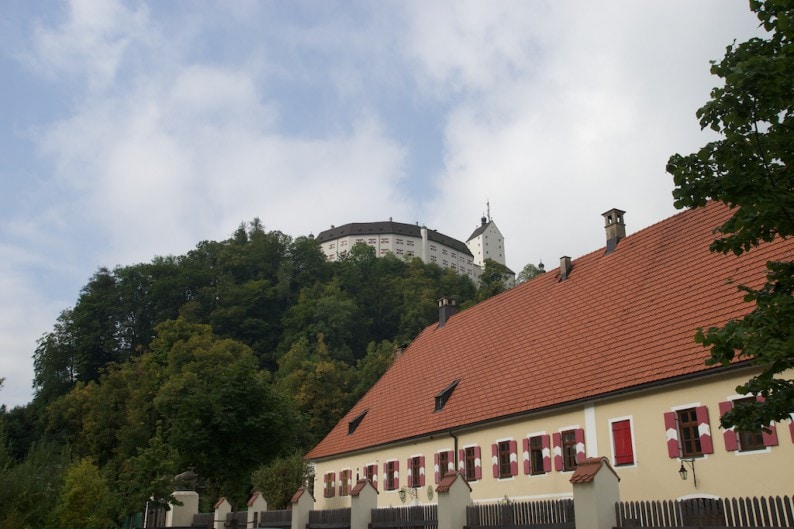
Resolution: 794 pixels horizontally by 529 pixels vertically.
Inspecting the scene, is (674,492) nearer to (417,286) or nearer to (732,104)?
(732,104)

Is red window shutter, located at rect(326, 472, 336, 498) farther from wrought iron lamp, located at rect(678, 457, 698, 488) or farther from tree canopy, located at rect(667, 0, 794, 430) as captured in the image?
tree canopy, located at rect(667, 0, 794, 430)

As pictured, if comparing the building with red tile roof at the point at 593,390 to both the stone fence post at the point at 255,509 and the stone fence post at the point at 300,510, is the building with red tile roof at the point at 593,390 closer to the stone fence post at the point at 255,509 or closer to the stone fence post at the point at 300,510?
the stone fence post at the point at 255,509

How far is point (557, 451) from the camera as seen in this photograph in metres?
19.8

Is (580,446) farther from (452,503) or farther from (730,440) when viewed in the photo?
(452,503)

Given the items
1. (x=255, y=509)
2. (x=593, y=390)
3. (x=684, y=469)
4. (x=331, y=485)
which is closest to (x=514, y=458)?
(x=593, y=390)

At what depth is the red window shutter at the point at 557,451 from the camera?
19.6 meters

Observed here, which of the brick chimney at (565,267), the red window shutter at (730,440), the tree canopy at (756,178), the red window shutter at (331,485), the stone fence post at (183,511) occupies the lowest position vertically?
the stone fence post at (183,511)

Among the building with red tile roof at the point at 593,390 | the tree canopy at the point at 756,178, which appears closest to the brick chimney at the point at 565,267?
the building with red tile roof at the point at 593,390

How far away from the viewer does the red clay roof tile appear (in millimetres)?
17906

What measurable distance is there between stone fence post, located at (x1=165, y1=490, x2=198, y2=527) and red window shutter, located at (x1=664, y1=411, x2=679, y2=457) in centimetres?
1794

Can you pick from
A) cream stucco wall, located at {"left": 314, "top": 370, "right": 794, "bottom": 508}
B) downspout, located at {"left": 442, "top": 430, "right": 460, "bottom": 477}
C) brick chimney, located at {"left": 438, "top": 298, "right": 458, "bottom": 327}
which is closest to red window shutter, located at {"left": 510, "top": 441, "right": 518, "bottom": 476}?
cream stucco wall, located at {"left": 314, "top": 370, "right": 794, "bottom": 508}

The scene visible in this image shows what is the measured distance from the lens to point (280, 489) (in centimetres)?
3591

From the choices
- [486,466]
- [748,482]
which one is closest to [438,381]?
[486,466]

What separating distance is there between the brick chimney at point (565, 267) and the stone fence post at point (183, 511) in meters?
16.1
